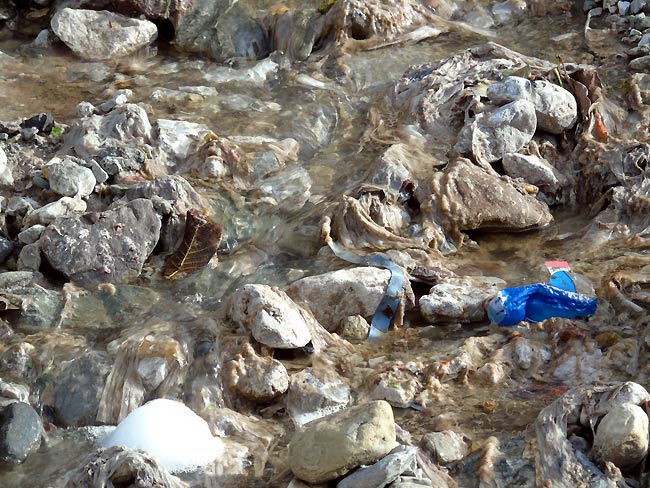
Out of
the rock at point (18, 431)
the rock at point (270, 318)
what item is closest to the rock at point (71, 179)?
the rock at point (270, 318)

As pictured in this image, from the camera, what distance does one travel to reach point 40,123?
6.34m

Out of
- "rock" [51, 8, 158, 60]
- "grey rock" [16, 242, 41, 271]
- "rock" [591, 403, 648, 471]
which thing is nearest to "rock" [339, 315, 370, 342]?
"rock" [591, 403, 648, 471]

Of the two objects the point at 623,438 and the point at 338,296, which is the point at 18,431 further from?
the point at 623,438

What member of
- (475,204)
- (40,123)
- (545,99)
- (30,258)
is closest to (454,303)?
(475,204)

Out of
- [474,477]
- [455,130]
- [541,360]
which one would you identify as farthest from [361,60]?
[474,477]

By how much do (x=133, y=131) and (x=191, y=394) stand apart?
254cm

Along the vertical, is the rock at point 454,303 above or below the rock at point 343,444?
below

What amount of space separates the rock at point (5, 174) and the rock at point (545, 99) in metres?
3.40

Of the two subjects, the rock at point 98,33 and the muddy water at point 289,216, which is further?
the rock at point 98,33

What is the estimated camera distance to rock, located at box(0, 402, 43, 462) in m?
3.94

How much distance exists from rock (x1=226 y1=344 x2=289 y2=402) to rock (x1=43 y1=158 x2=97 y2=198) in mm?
1859

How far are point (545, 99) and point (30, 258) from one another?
363 cm

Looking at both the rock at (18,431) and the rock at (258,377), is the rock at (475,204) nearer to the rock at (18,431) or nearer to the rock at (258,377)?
the rock at (258,377)

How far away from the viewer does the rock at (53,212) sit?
5.35 meters
